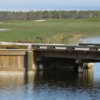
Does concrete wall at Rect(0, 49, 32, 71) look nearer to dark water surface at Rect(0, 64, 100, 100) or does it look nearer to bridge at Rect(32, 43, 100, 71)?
dark water surface at Rect(0, 64, 100, 100)

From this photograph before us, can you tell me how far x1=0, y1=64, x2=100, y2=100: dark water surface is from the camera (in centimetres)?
5453

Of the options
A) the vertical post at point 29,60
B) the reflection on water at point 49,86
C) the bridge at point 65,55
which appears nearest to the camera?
the reflection on water at point 49,86

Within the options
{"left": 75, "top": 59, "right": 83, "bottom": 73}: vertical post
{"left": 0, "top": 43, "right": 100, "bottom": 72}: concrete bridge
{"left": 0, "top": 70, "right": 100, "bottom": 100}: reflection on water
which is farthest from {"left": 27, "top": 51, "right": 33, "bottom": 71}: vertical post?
{"left": 75, "top": 59, "right": 83, "bottom": 73}: vertical post

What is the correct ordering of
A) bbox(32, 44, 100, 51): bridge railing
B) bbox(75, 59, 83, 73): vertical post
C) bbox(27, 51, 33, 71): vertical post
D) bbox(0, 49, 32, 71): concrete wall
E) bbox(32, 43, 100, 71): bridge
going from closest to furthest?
bbox(32, 44, 100, 51): bridge railing, bbox(32, 43, 100, 71): bridge, bbox(75, 59, 83, 73): vertical post, bbox(27, 51, 33, 71): vertical post, bbox(0, 49, 32, 71): concrete wall

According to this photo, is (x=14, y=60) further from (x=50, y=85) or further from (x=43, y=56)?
(x=50, y=85)

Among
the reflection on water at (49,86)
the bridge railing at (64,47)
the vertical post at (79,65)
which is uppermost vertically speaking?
the bridge railing at (64,47)

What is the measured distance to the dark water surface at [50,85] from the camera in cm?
5453

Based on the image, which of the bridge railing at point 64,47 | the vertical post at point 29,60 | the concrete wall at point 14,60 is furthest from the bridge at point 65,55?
the concrete wall at point 14,60

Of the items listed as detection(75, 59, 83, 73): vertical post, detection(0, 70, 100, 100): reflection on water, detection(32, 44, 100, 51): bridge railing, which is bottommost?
detection(0, 70, 100, 100): reflection on water

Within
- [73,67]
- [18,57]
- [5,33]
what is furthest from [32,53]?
[5,33]

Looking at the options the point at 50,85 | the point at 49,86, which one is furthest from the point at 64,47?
the point at 49,86

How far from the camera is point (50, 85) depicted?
2381 inches

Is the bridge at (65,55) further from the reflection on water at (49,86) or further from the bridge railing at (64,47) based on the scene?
the reflection on water at (49,86)

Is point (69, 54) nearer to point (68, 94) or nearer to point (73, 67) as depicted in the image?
point (73, 67)
